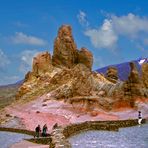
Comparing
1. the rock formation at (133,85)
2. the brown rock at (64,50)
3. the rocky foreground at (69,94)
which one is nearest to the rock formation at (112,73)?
the rocky foreground at (69,94)

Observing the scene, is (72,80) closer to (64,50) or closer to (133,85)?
(133,85)

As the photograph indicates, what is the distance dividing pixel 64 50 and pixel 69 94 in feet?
64.3

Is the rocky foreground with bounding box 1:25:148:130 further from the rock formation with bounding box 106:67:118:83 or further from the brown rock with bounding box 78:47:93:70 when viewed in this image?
the rock formation with bounding box 106:67:118:83

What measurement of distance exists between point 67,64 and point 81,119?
90.1 feet

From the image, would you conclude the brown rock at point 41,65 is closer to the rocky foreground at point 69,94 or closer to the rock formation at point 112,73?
the rocky foreground at point 69,94

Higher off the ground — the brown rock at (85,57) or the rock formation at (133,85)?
the brown rock at (85,57)

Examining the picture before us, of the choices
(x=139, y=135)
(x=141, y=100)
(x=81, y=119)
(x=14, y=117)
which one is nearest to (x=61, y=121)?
(x=81, y=119)

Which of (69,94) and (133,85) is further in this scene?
(69,94)

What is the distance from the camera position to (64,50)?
10038 centimetres

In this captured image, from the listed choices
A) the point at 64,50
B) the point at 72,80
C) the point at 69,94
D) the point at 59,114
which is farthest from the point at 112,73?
the point at 59,114

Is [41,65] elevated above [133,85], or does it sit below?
above

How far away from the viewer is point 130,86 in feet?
254

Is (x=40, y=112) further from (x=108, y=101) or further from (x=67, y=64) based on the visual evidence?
(x=67, y=64)

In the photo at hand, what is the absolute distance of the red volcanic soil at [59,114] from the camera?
2840 inches
